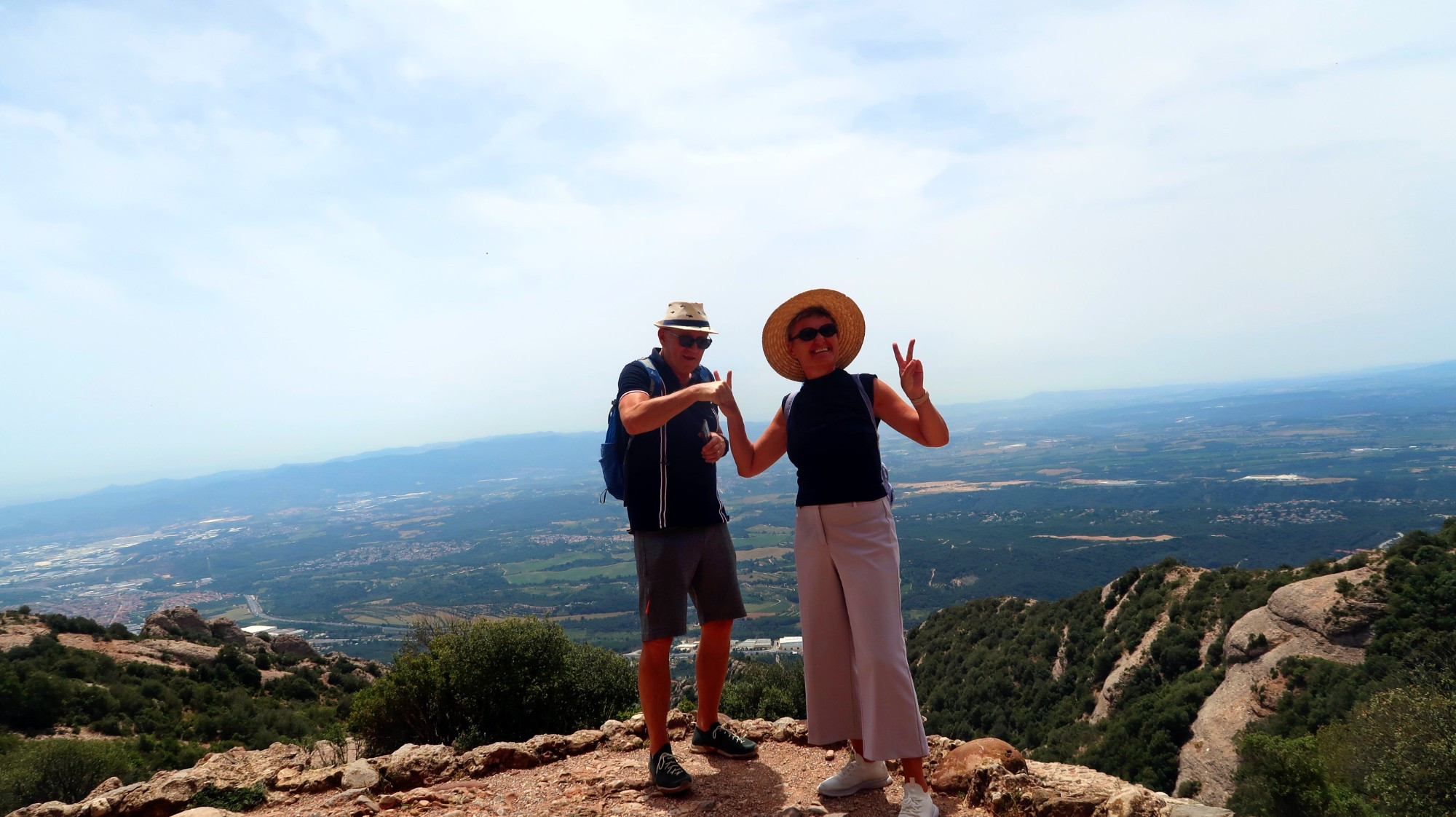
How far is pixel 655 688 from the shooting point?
4.07 meters

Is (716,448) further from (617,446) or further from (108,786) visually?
(108,786)

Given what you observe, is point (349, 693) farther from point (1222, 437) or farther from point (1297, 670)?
point (1222, 437)

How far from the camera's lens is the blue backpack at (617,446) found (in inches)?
159

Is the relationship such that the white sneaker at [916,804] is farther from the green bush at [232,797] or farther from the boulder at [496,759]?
the green bush at [232,797]

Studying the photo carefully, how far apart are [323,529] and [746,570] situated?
145108 mm

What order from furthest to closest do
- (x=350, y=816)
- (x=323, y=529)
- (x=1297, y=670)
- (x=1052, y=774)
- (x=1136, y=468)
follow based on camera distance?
(x=323, y=529) < (x=1136, y=468) < (x=1297, y=670) < (x=1052, y=774) < (x=350, y=816)

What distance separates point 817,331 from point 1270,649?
27.6 meters

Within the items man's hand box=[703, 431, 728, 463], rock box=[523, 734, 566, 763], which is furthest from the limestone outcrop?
man's hand box=[703, 431, 728, 463]

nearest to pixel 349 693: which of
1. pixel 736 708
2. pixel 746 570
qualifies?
pixel 736 708

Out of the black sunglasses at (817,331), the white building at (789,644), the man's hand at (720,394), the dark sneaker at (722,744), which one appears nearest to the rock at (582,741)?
the dark sneaker at (722,744)

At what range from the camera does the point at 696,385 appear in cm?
356

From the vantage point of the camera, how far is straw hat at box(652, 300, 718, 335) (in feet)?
13.5

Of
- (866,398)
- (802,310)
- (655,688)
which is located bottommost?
(655,688)

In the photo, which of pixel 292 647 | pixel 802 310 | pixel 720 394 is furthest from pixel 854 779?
pixel 292 647
